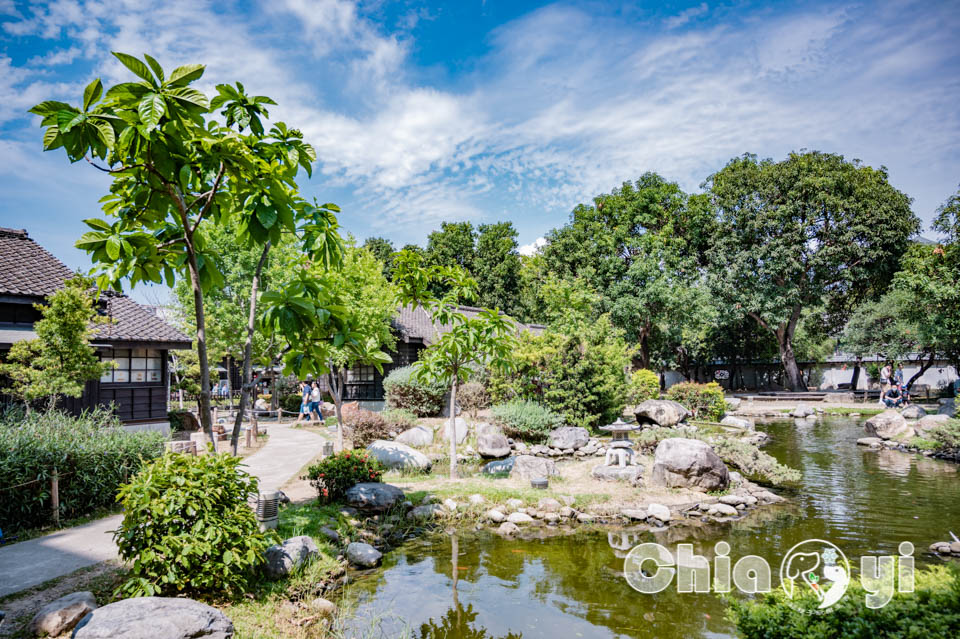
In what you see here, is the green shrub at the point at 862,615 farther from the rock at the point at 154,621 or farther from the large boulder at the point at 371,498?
the large boulder at the point at 371,498

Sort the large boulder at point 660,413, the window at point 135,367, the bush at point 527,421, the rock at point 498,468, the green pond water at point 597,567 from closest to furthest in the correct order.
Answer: the green pond water at point 597,567, the rock at point 498,468, the window at point 135,367, the bush at point 527,421, the large boulder at point 660,413

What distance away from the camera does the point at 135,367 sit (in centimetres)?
1609

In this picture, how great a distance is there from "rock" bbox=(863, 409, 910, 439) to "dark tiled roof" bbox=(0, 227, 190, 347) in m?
23.4

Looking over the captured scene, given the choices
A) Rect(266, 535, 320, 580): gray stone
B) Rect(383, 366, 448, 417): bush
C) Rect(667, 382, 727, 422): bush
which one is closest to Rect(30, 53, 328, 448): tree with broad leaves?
Rect(266, 535, 320, 580): gray stone

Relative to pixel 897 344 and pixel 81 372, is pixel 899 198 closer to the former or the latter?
pixel 897 344

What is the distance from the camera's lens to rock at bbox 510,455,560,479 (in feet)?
38.6

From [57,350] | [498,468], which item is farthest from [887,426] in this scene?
[57,350]

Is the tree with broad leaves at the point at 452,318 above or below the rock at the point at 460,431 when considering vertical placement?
above

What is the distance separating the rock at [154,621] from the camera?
3775 millimetres

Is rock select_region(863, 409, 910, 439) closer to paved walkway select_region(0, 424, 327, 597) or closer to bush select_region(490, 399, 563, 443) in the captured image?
bush select_region(490, 399, 563, 443)

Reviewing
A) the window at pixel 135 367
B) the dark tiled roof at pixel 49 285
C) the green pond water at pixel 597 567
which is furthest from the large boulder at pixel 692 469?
the window at pixel 135 367

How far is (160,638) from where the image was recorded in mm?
3789

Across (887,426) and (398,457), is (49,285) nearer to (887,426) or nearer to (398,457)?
(398,457)

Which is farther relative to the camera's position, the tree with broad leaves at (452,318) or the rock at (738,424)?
the rock at (738,424)
